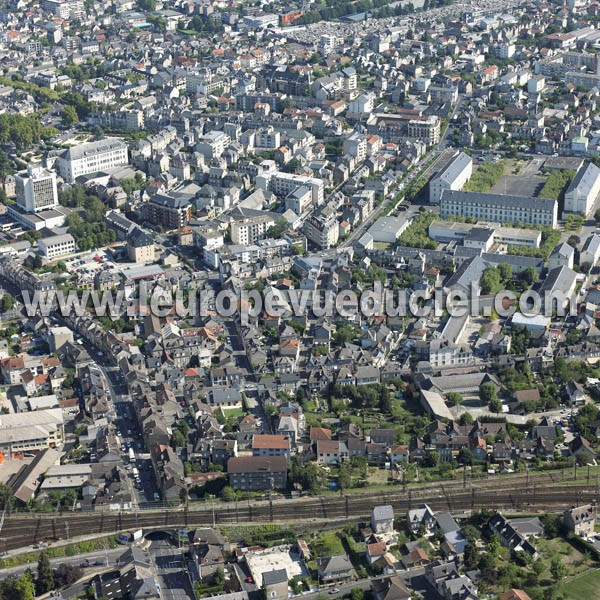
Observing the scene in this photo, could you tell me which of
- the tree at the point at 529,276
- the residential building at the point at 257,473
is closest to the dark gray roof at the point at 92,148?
the tree at the point at 529,276

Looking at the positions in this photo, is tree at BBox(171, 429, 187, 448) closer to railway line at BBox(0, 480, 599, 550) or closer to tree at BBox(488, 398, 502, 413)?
railway line at BBox(0, 480, 599, 550)

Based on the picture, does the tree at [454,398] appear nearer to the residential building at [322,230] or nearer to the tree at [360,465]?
A: the tree at [360,465]

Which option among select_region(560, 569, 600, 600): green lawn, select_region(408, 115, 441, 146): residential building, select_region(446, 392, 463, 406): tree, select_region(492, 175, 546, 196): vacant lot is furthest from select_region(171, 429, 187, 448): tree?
select_region(408, 115, 441, 146): residential building

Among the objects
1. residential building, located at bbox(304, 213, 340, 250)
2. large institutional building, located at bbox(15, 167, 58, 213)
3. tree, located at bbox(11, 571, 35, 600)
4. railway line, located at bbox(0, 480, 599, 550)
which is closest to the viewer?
tree, located at bbox(11, 571, 35, 600)

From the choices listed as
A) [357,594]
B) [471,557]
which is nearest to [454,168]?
[471,557]

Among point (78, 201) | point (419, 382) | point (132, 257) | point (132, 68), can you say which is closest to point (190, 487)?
point (419, 382)
